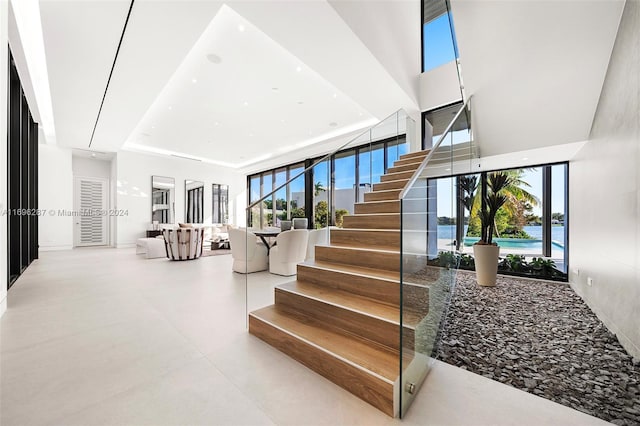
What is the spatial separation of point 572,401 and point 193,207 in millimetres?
11908

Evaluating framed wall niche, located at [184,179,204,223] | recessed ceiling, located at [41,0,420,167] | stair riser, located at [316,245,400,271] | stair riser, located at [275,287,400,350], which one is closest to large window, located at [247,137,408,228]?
recessed ceiling, located at [41,0,420,167]

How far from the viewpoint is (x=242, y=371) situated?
1.81 meters

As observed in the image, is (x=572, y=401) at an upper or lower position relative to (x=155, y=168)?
lower

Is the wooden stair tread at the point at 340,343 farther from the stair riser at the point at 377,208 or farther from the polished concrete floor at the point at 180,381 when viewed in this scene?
the stair riser at the point at 377,208

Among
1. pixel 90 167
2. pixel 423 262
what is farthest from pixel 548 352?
pixel 90 167

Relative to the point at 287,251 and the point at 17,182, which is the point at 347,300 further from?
the point at 17,182

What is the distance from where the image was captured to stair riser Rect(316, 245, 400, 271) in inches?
95.2

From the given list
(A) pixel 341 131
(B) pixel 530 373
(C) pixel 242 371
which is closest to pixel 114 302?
(C) pixel 242 371

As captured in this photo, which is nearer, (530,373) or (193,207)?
(530,373)

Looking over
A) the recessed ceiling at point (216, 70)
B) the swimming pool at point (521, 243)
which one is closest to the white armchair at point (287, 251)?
the recessed ceiling at point (216, 70)

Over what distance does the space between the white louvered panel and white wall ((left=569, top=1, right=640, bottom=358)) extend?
13.1 m

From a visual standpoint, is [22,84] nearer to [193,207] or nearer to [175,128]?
[175,128]

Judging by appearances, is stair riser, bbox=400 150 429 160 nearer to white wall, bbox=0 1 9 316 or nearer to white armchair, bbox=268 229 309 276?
white armchair, bbox=268 229 309 276

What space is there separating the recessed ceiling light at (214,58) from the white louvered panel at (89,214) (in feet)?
28.3
